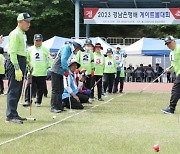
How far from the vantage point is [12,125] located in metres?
8.97

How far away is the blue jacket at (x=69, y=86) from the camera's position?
38.7 feet

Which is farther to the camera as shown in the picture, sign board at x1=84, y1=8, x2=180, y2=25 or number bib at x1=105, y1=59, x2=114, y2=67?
sign board at x1=84, y1=8, x2=180, y2=25

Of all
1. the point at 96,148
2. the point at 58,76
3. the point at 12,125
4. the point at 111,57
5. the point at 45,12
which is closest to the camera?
the point at 96,148

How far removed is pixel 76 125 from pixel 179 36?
3332 cm

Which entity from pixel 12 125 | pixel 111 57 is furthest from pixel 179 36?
pixel 12 125

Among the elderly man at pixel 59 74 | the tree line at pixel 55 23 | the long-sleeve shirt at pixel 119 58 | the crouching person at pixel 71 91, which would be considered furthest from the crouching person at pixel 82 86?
the tree line at pixel 55 23

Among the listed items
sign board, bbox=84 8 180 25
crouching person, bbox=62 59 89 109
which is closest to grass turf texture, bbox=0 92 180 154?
crouching person, bbox=62 59 89 109

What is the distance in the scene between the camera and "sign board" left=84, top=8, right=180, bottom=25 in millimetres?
29453

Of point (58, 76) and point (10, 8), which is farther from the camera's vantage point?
point (10, 8)

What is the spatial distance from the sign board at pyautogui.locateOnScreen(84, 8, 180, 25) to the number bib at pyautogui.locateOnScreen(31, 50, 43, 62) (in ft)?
55.3

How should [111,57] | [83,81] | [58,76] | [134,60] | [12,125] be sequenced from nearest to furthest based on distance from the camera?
[12,125] < [58,76] < [83,81] < [111,57] < [134,60]

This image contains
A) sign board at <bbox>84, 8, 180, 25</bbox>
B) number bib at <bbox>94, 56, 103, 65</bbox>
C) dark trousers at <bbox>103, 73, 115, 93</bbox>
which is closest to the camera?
number bib at <bbox>94, 56, 103, 65</bbox>

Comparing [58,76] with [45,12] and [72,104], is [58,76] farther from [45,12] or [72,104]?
[45,12]

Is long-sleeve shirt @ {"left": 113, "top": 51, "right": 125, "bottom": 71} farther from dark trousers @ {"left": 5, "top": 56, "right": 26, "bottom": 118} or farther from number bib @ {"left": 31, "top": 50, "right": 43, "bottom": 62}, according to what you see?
dark trousers @ {"left": 5, "top": 56, "right": 26, "bottom": 118}
